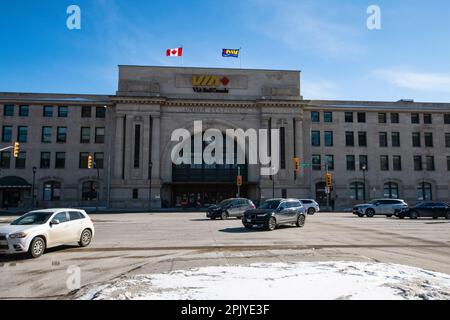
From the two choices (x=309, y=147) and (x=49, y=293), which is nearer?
(x=49, y=293)

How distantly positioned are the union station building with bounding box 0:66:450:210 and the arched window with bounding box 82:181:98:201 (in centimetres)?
15

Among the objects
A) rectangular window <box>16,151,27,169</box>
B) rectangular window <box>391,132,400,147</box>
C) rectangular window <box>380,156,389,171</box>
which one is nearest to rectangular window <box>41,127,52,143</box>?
rectangular window <box>16,151,27,169</box>

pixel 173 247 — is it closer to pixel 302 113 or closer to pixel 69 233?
pixel 69 233

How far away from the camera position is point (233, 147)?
2078 inches

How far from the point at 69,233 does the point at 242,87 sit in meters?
44.0

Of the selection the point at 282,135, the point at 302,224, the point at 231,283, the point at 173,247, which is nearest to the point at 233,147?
the point at 282,135

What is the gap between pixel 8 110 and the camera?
5019cm

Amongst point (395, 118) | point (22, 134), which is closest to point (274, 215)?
point (22, 134)

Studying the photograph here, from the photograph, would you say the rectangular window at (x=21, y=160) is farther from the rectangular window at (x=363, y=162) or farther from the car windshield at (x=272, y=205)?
the rectangular window at (x=363, y=162)

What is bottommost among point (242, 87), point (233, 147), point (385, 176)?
point (385, 176)

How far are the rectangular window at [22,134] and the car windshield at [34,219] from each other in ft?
145

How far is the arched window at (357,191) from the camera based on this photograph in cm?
5369

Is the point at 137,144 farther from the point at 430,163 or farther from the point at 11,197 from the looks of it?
the point at 430,163
